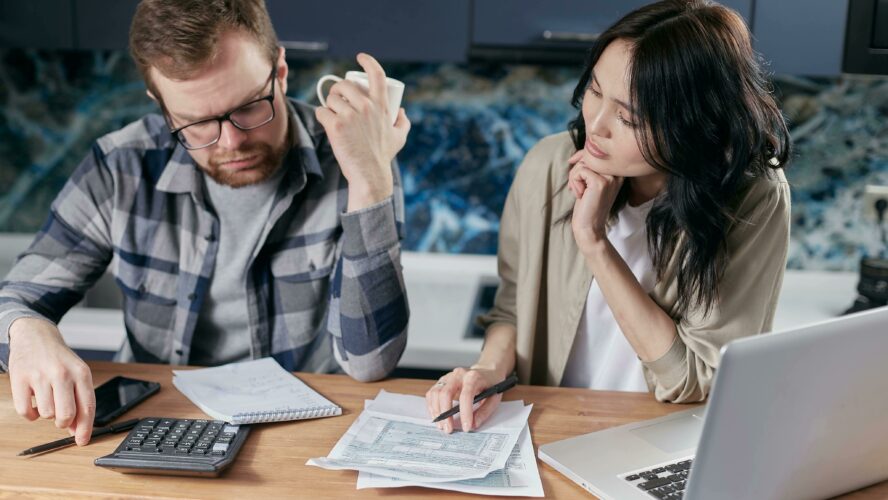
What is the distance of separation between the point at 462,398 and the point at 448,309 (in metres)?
1.02

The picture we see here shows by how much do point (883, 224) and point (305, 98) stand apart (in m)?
1.69

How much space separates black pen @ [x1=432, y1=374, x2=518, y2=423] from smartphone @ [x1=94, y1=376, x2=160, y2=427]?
17.1 inches

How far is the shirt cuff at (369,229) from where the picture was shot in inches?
52.4

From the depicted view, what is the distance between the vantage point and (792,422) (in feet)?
2.68

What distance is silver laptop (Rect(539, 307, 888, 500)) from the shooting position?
0.77 meters

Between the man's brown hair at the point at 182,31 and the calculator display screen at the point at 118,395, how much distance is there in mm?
495

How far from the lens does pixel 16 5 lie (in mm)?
2031

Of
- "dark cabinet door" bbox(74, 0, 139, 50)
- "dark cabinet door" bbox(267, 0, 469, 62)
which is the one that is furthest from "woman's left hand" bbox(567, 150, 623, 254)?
"dark cabinet door" bbox(74, 0, 139, 50)

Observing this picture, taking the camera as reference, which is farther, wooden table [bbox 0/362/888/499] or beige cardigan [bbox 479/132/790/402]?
beige cardigan [bbox 479/132/790/402]

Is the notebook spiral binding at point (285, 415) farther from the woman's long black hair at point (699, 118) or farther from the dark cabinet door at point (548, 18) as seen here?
the dark cabinet door at point (548, 18)

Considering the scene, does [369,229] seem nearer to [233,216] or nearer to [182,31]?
[233,216]

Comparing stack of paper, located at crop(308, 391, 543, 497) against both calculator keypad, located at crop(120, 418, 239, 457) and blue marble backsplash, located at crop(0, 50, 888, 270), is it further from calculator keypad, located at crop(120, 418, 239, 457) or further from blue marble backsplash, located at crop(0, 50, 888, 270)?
blue marble backsplash, located at crop(0, 50, 888, 270)

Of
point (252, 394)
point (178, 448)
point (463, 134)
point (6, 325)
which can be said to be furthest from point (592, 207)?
point (463, 134)

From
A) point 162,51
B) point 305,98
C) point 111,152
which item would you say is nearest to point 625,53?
point 162,51
